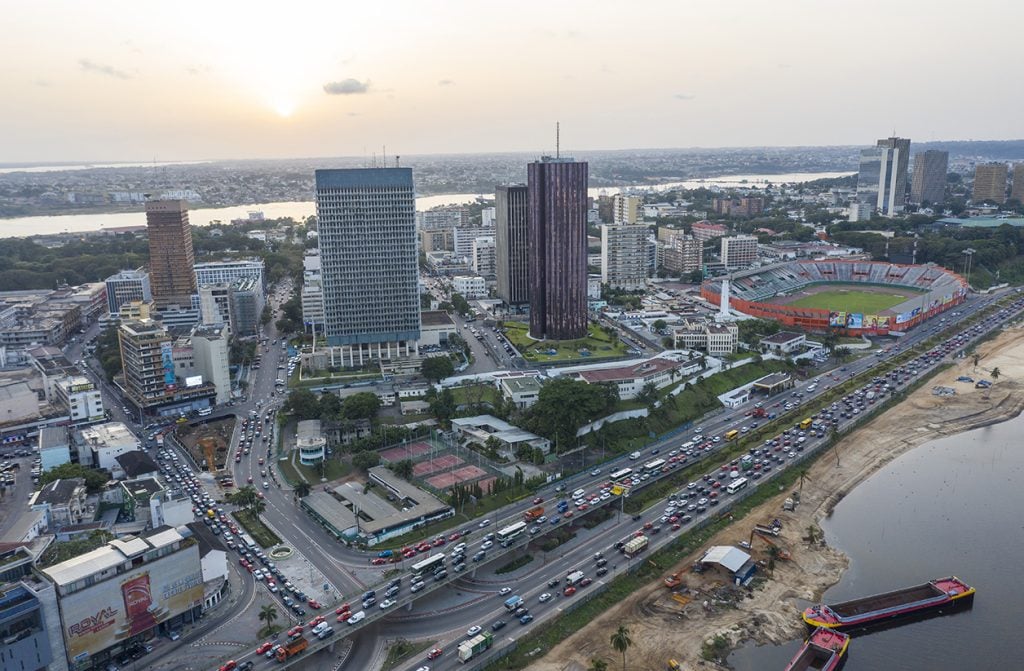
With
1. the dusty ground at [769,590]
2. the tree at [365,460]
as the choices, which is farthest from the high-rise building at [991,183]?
the tree at [365,460]

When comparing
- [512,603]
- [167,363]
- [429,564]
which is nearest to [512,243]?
[167,363]

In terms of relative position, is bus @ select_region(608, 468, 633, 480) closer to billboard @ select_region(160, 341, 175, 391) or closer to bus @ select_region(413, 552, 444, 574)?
bus @ select_region(413, 552, 444, 574)

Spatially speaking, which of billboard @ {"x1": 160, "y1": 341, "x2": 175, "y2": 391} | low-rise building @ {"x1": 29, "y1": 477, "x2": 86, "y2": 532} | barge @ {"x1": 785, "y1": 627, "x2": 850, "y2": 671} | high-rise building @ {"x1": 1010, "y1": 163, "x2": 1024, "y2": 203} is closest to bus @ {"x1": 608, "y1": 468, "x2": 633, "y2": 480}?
barge @ {"x1": 785, "y1": 627, "x2": 850, "y2": 671}

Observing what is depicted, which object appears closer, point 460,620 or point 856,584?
point 460,620

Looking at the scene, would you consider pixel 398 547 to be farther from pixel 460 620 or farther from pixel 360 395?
pixel 360 395

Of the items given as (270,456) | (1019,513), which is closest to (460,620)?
(270,456)

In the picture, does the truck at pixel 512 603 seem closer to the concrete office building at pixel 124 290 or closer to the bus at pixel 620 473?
the bus at pixel 620 473

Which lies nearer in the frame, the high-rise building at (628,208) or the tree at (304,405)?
the tree at (304,405)
